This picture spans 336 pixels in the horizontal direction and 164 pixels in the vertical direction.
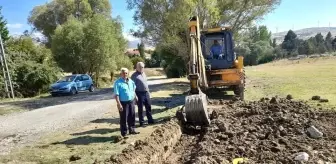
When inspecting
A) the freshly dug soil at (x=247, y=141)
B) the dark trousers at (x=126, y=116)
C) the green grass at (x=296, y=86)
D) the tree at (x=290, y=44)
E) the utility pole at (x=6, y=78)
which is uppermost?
the tree at (x=290, y=44)

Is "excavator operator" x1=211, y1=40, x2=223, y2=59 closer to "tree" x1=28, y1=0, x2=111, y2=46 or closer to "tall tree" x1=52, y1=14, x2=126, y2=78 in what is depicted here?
"tall tree" x1=52, y1=14, x2=126, y2=78

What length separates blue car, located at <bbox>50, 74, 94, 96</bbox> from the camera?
24272mm

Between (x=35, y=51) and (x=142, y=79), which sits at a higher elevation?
(x=35, y=51)

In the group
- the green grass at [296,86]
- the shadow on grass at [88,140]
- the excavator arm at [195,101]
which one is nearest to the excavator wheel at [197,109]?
the excavator arm at [195,101]

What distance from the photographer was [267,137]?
770cm

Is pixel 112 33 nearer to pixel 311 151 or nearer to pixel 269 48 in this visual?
pixel 311 151

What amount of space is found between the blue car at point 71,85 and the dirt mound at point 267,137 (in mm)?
15613

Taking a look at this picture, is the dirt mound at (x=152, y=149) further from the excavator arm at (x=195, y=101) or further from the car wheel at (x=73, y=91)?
the car wheel at (x=73, y=91)

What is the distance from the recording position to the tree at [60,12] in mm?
46162

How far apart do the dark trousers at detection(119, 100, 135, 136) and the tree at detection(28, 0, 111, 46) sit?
37671 mm

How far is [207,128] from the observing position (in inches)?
358

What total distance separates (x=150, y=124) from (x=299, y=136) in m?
4.39

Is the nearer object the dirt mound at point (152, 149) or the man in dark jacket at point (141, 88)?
the dirt mound at point (152, 149)

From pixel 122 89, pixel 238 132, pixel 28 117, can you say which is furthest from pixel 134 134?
pixel 28 117
